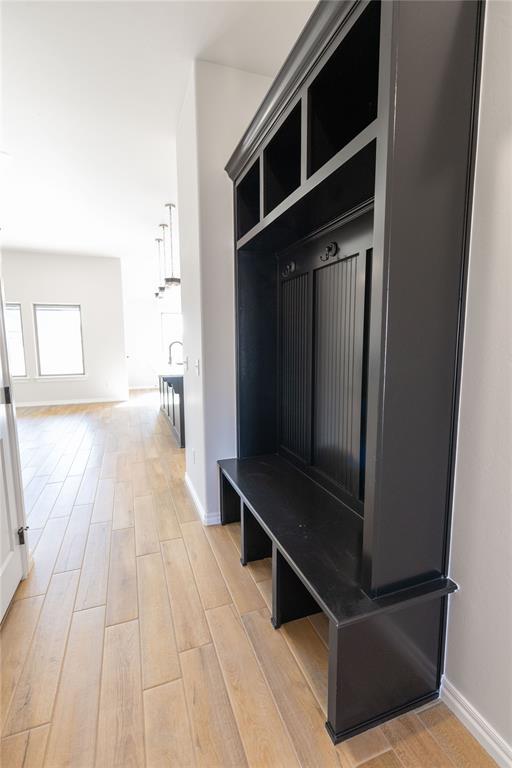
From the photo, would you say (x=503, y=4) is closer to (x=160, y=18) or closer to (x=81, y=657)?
(x=160, y=18)

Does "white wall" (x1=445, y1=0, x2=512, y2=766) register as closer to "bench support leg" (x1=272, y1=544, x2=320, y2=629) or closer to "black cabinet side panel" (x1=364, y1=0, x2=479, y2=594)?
"black cabinet side panel" (x1=364, y1=0, x2=479, y2=594)

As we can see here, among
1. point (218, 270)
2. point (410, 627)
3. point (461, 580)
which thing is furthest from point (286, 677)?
point (218, 270)

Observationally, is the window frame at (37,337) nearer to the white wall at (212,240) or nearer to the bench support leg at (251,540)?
the white wall at (212,240)

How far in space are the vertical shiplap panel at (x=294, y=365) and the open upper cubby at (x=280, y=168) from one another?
0.46 metres

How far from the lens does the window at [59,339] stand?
705 centimetres

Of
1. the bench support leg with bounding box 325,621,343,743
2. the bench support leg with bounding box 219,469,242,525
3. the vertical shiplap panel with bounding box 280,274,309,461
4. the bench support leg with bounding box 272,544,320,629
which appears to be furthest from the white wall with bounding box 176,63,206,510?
the bench support leg with bounding box 325,621,343,743

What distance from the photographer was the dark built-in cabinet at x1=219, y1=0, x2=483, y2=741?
104cm

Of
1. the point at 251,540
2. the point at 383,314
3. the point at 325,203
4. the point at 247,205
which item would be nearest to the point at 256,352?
the point at 247,205

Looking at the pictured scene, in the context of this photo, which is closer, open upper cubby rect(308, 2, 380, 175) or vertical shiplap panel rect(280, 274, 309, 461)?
open upper cubby rect(308, 2, 380, 175)

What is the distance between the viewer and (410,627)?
123cm

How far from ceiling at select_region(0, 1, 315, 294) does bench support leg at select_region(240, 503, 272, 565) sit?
2.77m

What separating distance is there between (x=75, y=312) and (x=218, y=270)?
237 inches

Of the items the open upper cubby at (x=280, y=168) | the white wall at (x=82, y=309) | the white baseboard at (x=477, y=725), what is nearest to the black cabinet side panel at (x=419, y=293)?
the white baseboard at (x=477, y=725)

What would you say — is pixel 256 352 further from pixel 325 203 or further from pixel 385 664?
pixel 385 664
